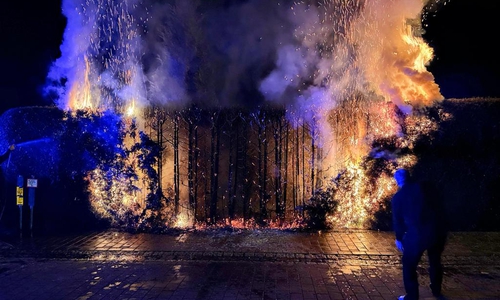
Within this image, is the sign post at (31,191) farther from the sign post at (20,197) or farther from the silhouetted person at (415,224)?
the silhouetted person at (415,224)

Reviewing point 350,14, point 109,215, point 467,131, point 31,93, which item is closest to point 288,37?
point 350,14

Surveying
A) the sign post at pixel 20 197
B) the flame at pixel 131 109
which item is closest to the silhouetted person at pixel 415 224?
the flame at pixel 131 109

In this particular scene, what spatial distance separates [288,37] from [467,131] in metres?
5.62

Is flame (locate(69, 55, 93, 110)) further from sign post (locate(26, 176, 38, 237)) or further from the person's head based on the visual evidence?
the person's head

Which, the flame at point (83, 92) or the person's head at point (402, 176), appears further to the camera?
the flame at point (83, 92)

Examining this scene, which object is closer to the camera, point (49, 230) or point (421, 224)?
point (421, 224)

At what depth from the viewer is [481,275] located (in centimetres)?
615

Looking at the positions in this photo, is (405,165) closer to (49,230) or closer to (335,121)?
(335,121)

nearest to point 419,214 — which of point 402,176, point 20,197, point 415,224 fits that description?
point 415,224

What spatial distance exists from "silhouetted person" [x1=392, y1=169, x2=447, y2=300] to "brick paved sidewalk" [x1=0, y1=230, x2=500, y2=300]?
0.77 meters

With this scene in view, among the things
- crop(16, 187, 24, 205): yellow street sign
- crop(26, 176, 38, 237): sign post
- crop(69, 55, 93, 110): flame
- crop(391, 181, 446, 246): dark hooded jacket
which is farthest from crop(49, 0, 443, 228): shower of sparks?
crop(391, 181, 446, 246): dark hooded jacket

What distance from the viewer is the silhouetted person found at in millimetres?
4707

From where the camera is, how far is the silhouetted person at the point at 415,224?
471 cm

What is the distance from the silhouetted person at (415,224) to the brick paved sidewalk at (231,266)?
765mm
